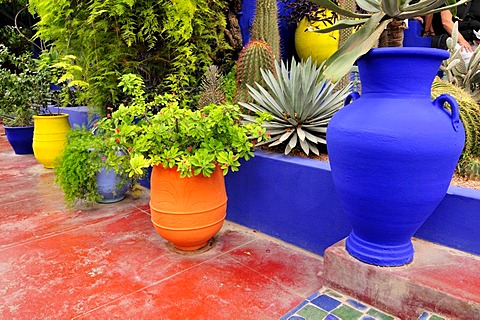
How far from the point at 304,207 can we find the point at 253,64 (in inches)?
54.8

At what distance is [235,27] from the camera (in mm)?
4633

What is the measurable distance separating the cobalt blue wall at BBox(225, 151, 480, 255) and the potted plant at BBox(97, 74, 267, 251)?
0.40 meters

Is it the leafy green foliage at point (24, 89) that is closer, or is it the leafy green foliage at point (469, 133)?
the leafy green foliage at point (469, 133)

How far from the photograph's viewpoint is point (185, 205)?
2.53 m

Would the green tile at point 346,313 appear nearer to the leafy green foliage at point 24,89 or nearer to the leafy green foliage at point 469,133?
the leafy green foliage at point 469,133

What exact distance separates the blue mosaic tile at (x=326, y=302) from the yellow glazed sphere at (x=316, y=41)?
319 cm

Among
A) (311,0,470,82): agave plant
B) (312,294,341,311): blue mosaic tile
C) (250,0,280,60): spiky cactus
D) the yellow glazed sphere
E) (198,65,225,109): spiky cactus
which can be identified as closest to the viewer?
(311,0,470,82): agave plant

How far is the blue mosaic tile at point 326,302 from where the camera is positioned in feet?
6.42

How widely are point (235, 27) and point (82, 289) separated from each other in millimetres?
3493

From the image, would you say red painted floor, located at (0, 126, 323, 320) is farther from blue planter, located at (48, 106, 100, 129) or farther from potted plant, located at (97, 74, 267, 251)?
blue planter, located at (48, 106, 100, 129)

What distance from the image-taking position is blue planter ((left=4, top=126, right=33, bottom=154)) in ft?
19.5

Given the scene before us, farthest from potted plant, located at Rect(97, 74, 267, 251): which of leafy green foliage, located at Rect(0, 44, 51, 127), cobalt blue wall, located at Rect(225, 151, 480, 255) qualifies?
leafy green foliage, located at Rect(0, 44, 51, 127)

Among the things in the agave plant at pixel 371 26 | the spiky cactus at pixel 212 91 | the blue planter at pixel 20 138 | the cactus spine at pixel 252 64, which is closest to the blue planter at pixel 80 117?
the blue planter at pixel 20 138

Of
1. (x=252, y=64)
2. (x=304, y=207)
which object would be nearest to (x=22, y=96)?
(x=252, y=64)
